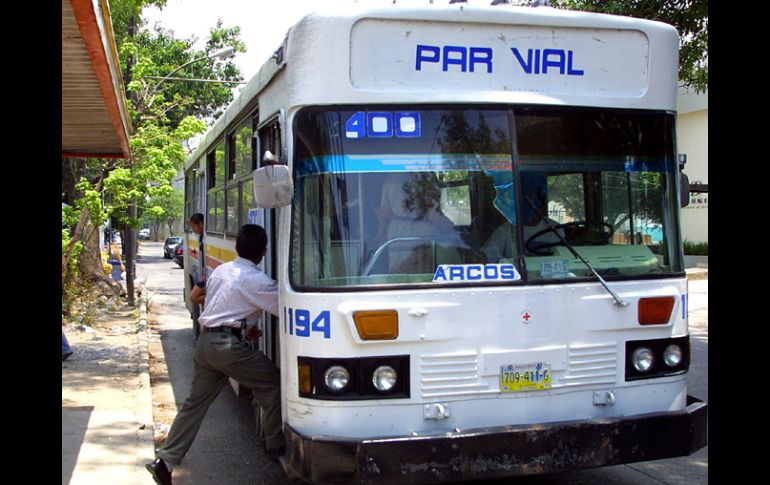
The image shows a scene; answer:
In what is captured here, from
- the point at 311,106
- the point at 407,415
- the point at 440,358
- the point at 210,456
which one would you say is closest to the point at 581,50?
the point at 311,106

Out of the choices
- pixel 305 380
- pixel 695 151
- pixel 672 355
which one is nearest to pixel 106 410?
pixel 305 380

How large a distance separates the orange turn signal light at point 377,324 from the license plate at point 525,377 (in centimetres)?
67

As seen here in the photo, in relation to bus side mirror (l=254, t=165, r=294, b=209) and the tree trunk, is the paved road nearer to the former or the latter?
bus side mirror (l=254, t=165, r=294, b=209)

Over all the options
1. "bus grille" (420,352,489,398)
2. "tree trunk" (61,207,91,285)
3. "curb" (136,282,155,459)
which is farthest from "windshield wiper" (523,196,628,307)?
"tree trunk" (61,207,91,285)

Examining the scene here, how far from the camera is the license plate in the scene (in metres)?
4.34

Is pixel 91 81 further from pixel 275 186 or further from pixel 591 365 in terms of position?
pixel 591 365

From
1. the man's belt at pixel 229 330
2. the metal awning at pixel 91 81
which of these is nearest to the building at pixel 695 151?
the metal awning at pixel 91 81

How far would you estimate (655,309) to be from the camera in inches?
181

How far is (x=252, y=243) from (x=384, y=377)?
4.63 ft

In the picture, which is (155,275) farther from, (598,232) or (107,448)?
(598,232)

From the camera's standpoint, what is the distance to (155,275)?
30562mm

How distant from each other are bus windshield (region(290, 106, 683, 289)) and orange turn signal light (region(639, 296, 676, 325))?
17cm

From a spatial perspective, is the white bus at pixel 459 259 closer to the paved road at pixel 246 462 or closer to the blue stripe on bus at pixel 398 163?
the blue stripe on bus at pixel 398 163
